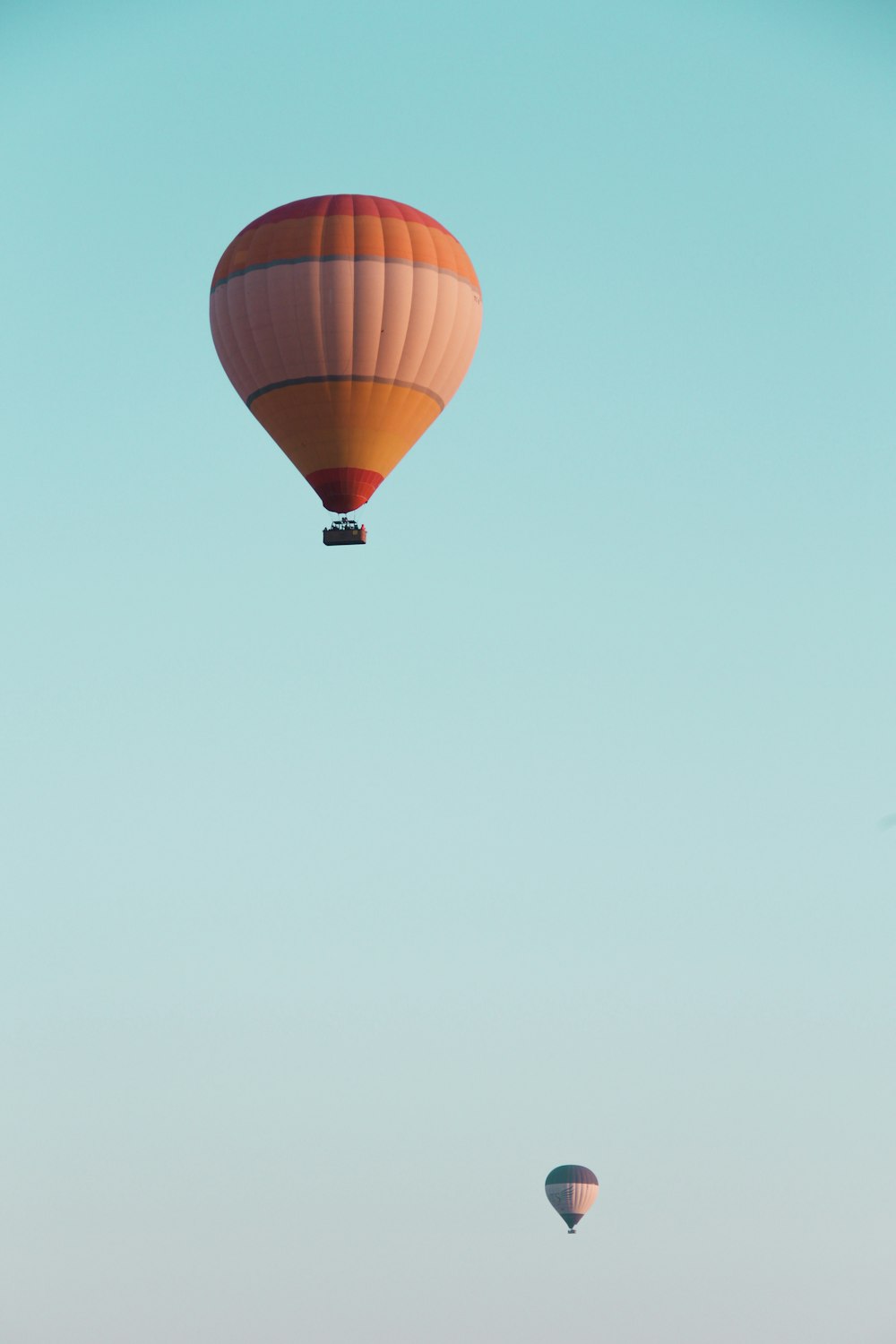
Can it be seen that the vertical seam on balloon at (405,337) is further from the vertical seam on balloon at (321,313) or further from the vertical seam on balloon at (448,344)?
the vertical seam on balloon at (321,313)

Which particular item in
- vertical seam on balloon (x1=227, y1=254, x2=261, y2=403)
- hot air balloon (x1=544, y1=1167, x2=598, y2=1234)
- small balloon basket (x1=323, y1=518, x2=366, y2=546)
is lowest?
hot air balloon (x1=544, y1=1167, x2=598, y2=1234)

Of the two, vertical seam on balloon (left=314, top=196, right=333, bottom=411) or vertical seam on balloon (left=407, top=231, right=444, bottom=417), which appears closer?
vertical seam on balloon (left=314, top=196, right=333, bottom=411)

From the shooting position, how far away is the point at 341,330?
208 feet

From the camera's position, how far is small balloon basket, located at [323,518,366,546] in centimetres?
6397

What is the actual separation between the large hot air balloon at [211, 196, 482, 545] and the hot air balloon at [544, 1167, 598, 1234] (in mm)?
55148

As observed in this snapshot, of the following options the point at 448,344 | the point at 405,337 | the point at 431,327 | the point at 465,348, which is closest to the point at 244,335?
the point at 405,337

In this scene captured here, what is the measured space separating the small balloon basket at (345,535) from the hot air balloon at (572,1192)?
55349mm

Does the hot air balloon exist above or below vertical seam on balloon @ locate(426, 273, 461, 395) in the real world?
below

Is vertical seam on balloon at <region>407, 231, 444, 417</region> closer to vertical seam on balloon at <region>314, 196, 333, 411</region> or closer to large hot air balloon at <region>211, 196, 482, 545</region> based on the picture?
large hot air balloon at <region>211, 196, 482, 545</region>

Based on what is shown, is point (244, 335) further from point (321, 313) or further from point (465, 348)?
point (465, 348)

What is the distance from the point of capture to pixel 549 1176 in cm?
11425

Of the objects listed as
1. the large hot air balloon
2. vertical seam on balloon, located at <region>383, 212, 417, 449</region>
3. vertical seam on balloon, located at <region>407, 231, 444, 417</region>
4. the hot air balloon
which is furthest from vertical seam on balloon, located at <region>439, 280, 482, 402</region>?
the hot air balloon

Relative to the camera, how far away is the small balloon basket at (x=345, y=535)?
6397 cm

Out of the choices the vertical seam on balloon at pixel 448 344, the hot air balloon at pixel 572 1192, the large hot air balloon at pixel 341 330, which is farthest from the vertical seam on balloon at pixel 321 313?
the hot air balloon at pixel 572 1192
